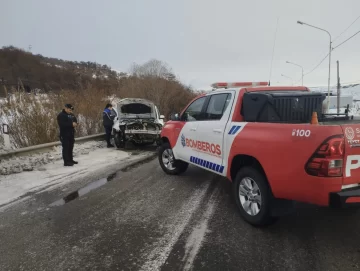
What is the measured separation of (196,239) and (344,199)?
1670mm

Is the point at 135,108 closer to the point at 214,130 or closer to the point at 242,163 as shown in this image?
the point at 214,130

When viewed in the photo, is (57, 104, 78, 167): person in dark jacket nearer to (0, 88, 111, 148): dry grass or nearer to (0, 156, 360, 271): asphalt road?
(0, 156, 360, 271): asphalt road

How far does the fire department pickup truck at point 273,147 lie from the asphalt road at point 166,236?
45 centimetres

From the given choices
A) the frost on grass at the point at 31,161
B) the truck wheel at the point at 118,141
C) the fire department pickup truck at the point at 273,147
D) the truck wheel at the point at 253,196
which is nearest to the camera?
the fire department pickup truck at the point at 273,147

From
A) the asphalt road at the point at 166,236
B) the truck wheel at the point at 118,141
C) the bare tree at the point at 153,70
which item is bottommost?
the asphalt road at the point at 166,236

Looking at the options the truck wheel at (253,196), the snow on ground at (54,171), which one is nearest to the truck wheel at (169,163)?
the snow on ground at (54,171)

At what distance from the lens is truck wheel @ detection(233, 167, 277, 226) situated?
3.64 metres

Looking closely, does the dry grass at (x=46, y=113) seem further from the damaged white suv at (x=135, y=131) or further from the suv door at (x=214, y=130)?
the suv door at (x=214, y=130)

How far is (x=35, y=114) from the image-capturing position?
10.5 metres

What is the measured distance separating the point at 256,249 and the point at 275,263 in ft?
1.06

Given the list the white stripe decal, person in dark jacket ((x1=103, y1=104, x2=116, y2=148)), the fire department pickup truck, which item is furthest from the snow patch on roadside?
the white stripe decal

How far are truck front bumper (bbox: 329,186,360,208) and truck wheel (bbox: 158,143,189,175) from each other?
153 inches

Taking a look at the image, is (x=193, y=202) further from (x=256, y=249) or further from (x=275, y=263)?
(x=275, y=263)

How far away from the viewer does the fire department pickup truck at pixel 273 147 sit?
2.97 m
